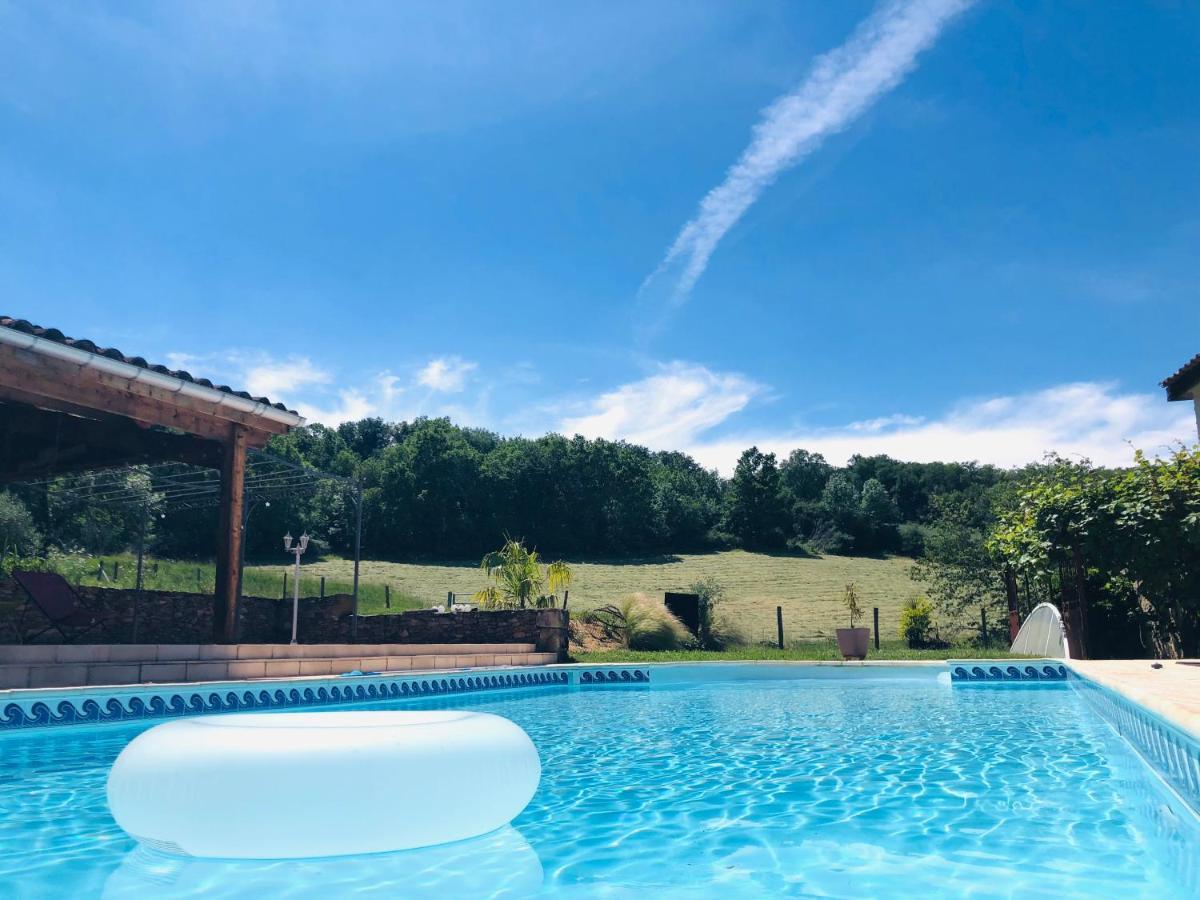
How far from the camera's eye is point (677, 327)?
19.9 m

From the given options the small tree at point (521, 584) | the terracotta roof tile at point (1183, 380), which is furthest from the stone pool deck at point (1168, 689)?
the small tree at point (521, 584)

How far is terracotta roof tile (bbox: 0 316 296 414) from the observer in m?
6.56

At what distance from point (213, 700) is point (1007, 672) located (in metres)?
9.14

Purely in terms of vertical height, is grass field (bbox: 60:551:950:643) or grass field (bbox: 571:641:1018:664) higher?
grass field (bbox: 60:551:950:643)

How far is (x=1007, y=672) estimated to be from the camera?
10.4m

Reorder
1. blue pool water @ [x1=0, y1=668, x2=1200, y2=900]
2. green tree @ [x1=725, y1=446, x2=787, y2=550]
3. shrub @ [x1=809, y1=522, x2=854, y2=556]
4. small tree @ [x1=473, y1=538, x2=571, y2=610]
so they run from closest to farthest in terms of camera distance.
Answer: blue pool water @ [x1=0, y1=668, x2=1200, y2=900] < small tree @ [x1=473, y1=538, x2=571, y2=610] < shrub @ [x1=809, y1=522, x2=854, y2=556] < green tree @ [x1=725, y1=446, x2=787, y2=550]

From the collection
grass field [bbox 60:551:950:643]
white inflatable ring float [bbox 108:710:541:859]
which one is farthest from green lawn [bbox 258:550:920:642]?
white inflatable ring float [bbox 108:710:541:859]

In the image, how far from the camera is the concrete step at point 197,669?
646cm

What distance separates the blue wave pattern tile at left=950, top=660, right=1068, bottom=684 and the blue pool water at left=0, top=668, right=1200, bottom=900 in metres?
4.05

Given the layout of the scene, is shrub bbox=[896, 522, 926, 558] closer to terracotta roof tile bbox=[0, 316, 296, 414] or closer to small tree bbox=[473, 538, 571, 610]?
small tree bbox=[473, 538, 571, 610]

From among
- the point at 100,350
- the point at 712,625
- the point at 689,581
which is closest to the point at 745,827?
the point at 100,350

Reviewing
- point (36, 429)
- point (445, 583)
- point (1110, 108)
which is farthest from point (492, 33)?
point (445, 583)

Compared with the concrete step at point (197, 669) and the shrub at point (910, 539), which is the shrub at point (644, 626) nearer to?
the concrete step at point (197, 669)

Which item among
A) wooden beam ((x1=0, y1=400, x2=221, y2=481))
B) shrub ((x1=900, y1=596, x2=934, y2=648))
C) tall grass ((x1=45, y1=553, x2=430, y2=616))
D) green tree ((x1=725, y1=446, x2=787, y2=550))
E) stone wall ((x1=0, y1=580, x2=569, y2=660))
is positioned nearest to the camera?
wooden beam ((x1=0, y1=400, x2=221, y2=481))
